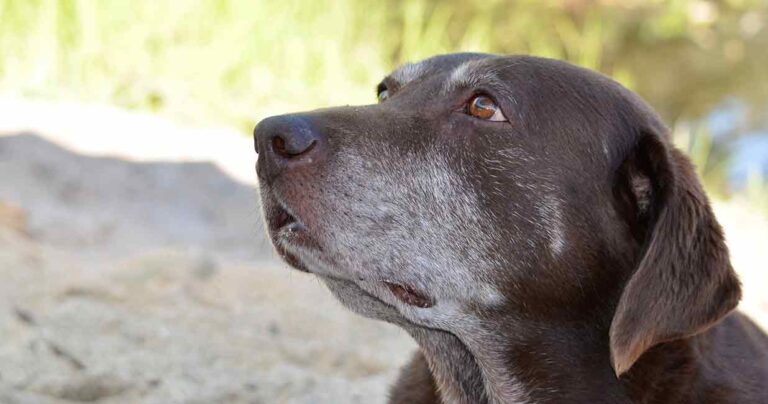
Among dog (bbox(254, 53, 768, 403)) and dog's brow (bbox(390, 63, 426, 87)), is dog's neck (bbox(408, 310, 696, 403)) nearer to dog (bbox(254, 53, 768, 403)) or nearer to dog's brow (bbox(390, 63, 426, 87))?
dog (bbox(254, 53, 768, 403))

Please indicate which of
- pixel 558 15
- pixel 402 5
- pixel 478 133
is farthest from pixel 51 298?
pixel 558 15

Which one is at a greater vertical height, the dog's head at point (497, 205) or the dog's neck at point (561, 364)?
the dog's head at point (497, 205)

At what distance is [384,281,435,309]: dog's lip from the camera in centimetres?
307

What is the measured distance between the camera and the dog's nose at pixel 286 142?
2900mm

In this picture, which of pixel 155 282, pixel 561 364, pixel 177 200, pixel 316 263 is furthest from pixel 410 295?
pixel 177 200

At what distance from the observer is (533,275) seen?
3.13m

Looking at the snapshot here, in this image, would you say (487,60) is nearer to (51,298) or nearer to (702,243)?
(702,243)

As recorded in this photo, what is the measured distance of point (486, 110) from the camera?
318 cm

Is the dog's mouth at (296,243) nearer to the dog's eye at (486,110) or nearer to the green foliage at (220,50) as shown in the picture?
the dog's eye at (486,110)

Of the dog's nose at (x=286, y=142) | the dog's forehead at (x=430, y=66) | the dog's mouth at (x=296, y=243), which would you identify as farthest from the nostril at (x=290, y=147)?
the dog's forehead at (x=430, y=66)

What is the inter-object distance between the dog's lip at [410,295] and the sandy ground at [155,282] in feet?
3.76

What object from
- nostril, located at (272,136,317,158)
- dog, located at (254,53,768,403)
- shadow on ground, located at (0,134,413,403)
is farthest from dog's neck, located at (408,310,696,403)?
shadow on ground, located at (0,134,413,403)

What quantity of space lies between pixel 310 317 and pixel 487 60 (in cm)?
222

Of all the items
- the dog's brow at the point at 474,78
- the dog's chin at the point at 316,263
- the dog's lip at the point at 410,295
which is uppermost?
the dog's brow at the point at 474,78
